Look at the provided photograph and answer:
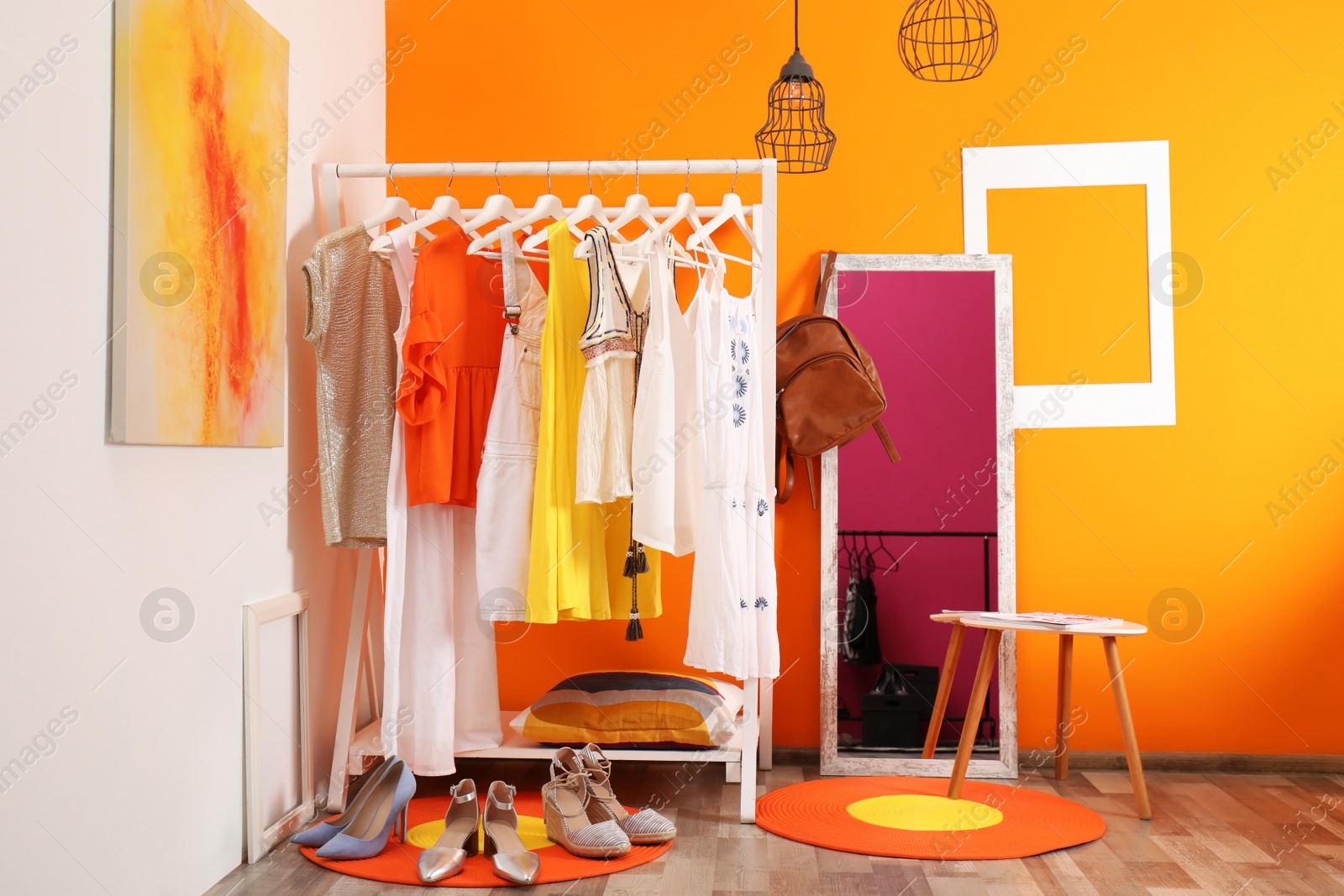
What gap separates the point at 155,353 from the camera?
2.05 meters

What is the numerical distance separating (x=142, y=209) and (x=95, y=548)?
0.65 metres

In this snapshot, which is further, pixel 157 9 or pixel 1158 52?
pixel 1158 52

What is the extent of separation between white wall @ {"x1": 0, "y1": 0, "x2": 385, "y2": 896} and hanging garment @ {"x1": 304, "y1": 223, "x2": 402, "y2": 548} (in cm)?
25

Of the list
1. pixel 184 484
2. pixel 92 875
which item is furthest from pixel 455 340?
pixel 92 875

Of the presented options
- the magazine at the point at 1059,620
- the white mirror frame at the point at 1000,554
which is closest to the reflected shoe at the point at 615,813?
the white mirror frame at the point at 1000,554

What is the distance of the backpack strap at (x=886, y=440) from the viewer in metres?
3.38

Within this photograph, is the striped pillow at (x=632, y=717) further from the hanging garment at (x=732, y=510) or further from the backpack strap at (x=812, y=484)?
the backpack strap at (x=812, y=484)

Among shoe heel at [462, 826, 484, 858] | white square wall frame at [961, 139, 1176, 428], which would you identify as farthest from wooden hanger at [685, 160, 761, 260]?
shoe heel at [462, 826, 484, 858]

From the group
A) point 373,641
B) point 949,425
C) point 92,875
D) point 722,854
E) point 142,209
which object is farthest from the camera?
point 949,425

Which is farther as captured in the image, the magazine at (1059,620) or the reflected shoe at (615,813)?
the magazine at (1059,620)

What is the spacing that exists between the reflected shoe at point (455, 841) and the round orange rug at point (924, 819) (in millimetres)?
740

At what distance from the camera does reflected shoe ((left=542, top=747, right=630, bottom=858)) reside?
2479mm

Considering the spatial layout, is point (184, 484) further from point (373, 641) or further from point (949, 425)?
point (949, 425)

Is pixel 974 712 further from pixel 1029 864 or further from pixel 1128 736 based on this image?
pixel 1029 864
